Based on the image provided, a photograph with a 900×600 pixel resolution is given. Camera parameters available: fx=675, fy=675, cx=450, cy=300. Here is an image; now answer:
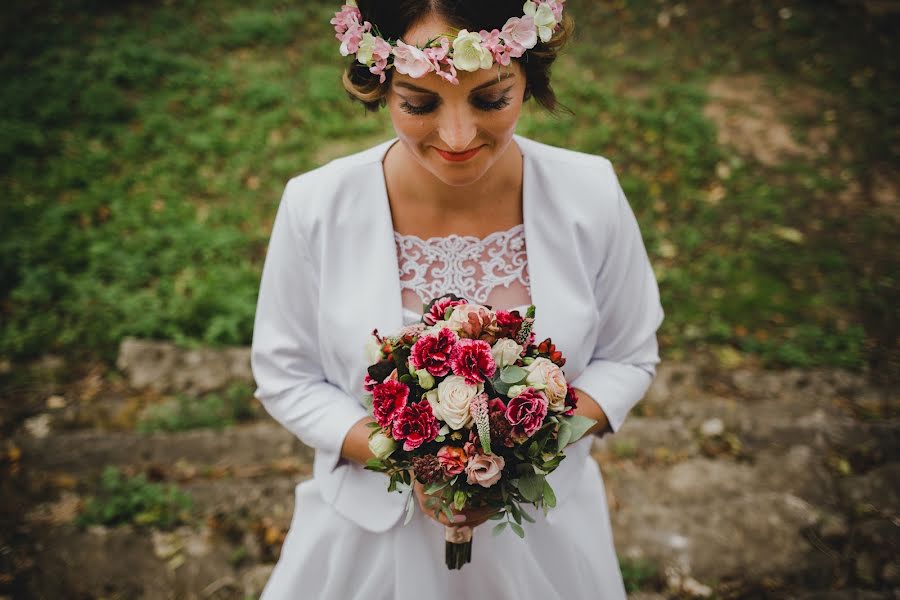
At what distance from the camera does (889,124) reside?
6203mm

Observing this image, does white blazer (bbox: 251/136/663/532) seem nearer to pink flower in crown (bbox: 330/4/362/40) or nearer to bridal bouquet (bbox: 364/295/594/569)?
Result: bridal bouquet (bbox: 364/295/594/569)

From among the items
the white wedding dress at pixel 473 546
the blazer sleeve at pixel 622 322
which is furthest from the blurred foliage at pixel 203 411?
the blazer sleeve at pixel 622 322

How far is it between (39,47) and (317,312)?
657 centimetres

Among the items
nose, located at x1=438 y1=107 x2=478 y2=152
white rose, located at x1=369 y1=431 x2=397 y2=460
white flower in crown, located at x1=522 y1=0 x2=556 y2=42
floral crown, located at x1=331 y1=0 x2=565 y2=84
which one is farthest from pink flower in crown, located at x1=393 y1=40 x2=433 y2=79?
white rose, located at x1=369 y1=431 x2=397 y2=460

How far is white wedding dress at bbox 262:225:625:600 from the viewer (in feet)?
6.96

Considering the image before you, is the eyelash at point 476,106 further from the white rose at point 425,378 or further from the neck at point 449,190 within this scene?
the white rose at point 425,378

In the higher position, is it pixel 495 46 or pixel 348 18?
pixel 348 18

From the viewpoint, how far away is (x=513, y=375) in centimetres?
166

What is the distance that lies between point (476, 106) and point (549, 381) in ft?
2.46

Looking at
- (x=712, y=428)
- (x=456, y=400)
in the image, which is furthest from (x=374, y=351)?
(x=712, y=428)

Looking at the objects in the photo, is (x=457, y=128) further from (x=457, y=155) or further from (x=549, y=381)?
(x=549, y=381)

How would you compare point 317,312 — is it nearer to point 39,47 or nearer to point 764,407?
point 764,407

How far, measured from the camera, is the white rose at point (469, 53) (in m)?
1.64

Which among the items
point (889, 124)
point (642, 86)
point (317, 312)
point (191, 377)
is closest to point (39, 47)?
point (191, 377)
